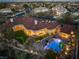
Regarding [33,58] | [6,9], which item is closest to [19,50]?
[33,58]

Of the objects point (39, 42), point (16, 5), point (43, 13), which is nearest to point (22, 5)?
point (16, 5)

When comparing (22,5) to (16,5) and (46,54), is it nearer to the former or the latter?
(16,5)

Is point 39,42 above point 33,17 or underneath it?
underneath

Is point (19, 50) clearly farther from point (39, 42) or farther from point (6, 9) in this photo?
point (6, 9)

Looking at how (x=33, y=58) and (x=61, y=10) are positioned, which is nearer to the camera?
(x=33, y=58)

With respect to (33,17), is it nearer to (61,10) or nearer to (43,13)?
(43,13)

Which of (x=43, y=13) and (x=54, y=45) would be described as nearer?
(x=54, y=45)

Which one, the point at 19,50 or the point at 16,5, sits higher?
the point at 16,5

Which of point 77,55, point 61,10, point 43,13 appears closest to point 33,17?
point 43,13
